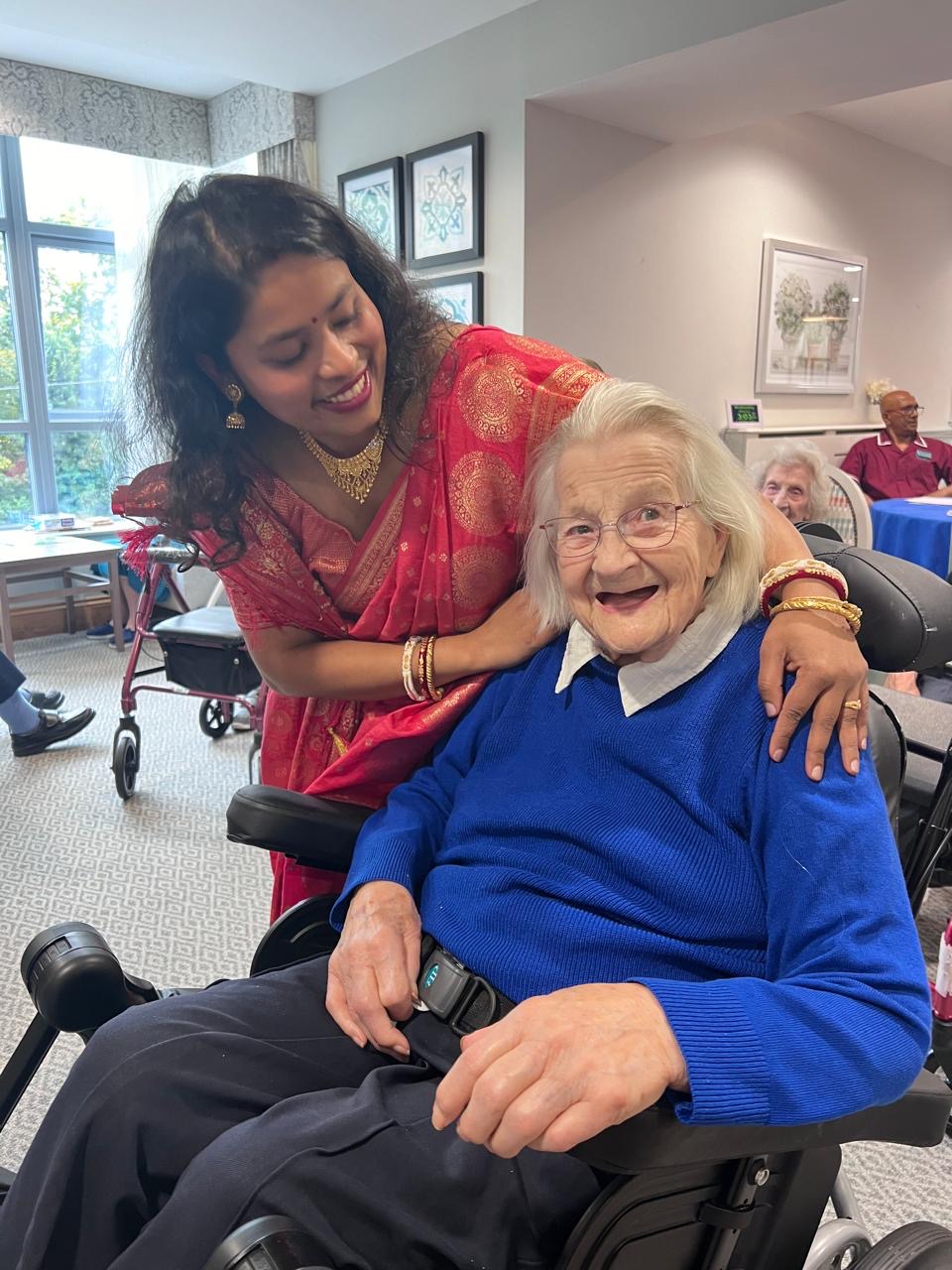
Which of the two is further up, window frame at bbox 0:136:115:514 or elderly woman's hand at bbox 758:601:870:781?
window frame at bbox 0:136:115:514

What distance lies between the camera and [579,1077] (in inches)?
26.8

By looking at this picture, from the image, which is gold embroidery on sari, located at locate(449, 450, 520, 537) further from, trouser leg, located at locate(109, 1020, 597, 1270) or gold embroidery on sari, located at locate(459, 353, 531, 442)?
trouser leg, located at locate(109, 1020, 597, 1270)

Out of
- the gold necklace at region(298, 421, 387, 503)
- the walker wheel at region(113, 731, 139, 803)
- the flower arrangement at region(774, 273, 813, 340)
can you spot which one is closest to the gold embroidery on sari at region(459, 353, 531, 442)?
the gold necklace at region(298, 421, 387, 503)

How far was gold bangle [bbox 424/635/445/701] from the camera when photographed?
1218 mm

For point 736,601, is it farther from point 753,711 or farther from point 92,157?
point 92,157

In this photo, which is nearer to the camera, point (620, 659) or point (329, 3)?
point (620, 659)

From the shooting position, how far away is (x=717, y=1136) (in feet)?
2.25

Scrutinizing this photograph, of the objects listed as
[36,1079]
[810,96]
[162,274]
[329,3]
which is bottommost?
[36,1079]

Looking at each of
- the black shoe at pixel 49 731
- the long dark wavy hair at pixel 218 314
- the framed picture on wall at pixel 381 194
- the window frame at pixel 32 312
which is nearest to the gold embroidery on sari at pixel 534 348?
the long dark wavy hair at pixel 218 314

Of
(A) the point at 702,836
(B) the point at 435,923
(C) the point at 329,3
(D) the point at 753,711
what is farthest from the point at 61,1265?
(C) the point at 329,3

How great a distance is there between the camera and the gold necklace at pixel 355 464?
1253 mm

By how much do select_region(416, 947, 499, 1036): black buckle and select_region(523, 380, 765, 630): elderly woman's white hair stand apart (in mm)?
472

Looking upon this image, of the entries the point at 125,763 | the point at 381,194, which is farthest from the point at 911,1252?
the point at 381,194

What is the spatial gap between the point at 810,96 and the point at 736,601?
3.46 meters
